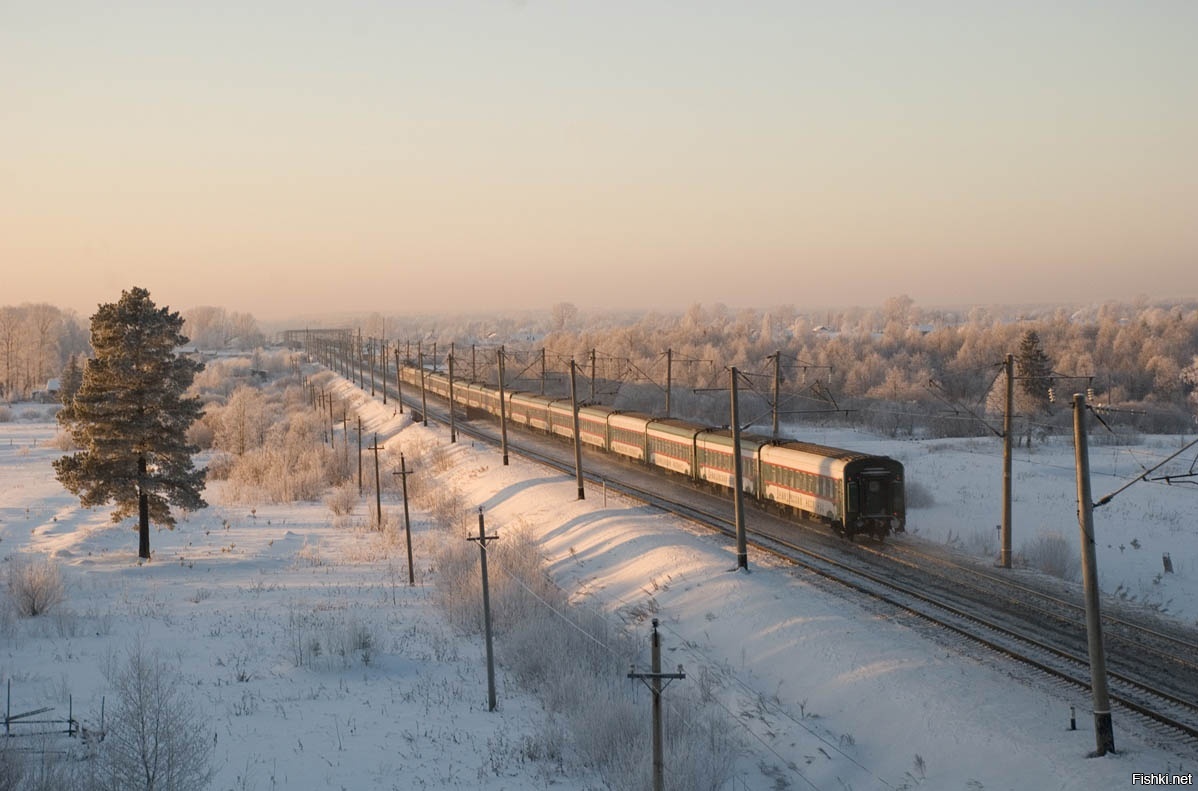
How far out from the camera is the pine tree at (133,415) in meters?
33.6

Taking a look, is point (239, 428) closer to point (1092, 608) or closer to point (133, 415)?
point (133, 415)

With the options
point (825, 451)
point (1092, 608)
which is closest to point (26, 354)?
point (825, 451)

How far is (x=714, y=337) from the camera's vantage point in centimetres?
17075

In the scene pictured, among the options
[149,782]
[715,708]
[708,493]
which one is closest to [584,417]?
[708,493]

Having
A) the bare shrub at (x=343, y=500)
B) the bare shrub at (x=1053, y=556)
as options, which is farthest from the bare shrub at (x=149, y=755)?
the bare shrub at (x=343, y=500)

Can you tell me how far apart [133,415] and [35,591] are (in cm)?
1012

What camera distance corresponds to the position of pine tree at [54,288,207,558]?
33562 mm

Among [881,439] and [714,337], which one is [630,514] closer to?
[881,439]

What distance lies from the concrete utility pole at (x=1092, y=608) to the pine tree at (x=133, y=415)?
30.2 meters

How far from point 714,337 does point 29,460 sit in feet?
392

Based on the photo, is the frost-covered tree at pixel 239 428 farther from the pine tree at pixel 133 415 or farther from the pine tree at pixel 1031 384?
the pine tree at pixel 1031 384

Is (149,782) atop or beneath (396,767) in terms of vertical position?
atop

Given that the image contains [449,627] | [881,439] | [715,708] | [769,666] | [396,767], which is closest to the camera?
[396,767]

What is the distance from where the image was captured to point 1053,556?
2652 centimetres
